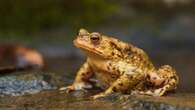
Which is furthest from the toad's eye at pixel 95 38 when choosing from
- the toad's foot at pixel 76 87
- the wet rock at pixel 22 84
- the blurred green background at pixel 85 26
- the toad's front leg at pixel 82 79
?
the blurred green background at pixel 85 26

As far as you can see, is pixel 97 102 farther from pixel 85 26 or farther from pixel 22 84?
→ pixel 85 26

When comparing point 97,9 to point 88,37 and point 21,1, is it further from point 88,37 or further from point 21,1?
point 88,37

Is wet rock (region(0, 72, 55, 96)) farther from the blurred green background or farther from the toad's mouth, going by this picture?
the blurred green background

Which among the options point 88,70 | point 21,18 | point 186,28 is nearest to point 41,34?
point 21,18

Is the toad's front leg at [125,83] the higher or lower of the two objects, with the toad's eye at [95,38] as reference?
lower

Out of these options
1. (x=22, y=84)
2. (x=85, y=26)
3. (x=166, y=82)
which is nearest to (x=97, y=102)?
(x=166, y=82)

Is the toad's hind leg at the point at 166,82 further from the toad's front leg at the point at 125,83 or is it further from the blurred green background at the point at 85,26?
the blurred green background at the point at 85,26

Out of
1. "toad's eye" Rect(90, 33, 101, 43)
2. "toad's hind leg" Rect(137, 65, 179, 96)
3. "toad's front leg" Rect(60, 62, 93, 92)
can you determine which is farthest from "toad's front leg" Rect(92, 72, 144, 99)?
"toad's front leg" Rect(60, 62, 93, 92)
